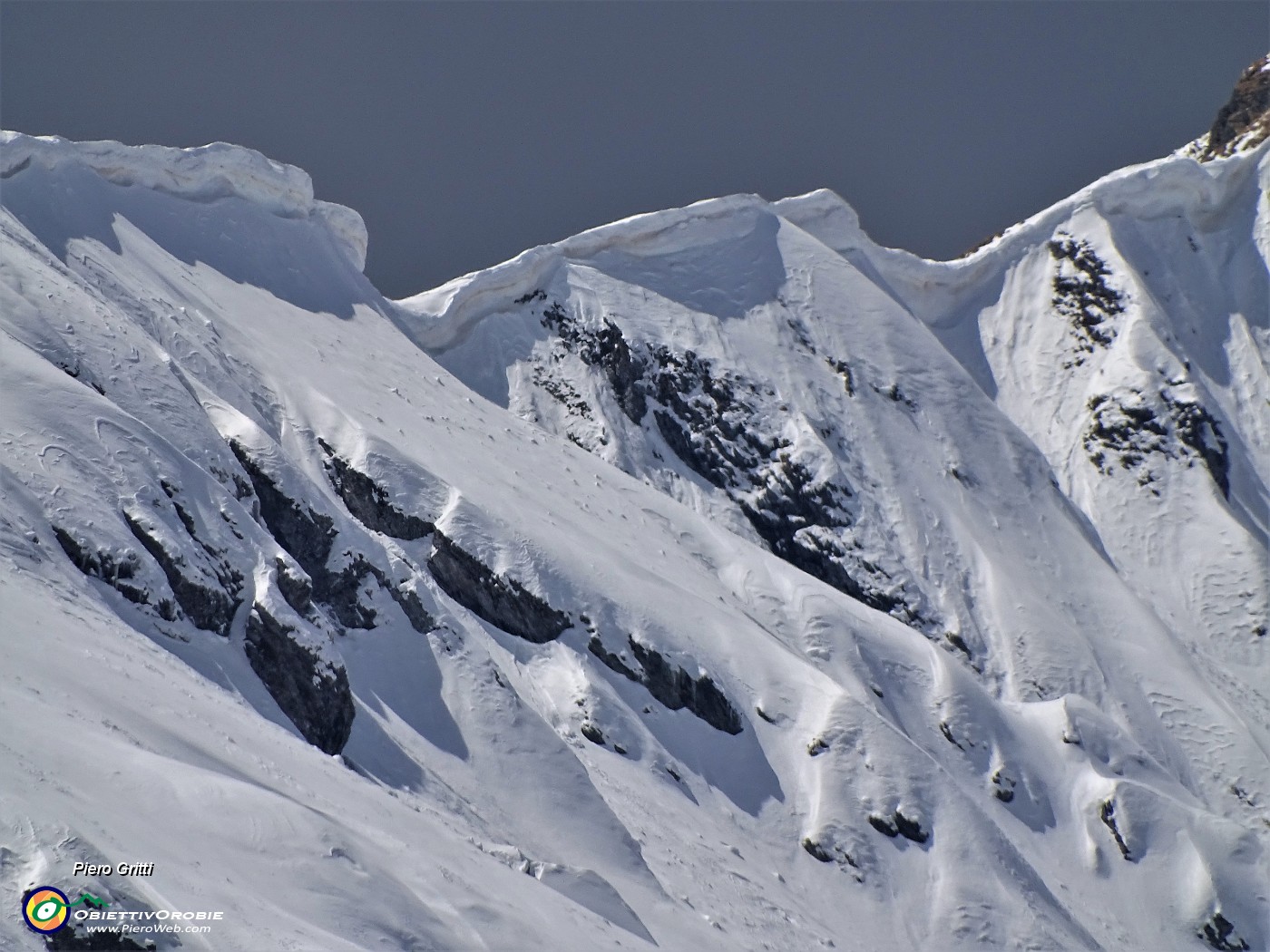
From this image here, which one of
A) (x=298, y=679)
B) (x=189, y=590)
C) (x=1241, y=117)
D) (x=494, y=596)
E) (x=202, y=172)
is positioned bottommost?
(x=494, y=596)

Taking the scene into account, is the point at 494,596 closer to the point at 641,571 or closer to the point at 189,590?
the point at 641,571

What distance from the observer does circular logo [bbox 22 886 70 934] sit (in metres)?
17.8

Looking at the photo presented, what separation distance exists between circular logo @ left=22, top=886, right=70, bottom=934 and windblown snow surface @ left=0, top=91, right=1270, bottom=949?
8.2 inches

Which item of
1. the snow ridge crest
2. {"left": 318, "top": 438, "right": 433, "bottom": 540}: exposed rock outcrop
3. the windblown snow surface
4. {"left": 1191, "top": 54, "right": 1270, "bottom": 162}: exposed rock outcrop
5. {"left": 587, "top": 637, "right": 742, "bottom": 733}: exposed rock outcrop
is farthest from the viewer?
{"left": 1191, "top": 54, "right": 1270, "bottom": 162}: exposed rock outcrop

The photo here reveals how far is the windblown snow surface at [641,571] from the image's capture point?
27031 mm

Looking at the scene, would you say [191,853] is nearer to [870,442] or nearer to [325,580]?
[325,580]

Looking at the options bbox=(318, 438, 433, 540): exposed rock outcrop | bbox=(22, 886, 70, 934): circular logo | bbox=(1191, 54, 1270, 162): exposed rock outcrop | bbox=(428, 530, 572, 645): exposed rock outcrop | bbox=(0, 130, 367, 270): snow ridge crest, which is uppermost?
bbox=(1191, 54, 1270, 162): exposed rock outcrop

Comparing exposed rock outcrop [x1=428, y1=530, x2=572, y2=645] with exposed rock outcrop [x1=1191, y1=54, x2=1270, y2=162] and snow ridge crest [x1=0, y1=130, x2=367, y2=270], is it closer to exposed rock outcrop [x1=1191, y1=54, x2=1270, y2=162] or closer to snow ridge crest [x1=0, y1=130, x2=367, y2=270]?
snow ridge crest [x1=0, y1=130, x2=367, y2=270]

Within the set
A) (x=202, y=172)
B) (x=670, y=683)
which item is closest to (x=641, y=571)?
(x=670, y=683)

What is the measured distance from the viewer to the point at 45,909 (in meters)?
17.9

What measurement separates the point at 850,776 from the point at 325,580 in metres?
15.5

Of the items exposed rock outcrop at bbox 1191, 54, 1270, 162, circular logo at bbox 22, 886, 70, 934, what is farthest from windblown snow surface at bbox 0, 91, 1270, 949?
exposed rock outcrop at bbox 1191, 54, 1270, 162

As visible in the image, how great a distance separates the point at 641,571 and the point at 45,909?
3142 centimetres

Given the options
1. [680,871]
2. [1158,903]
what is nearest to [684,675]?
[680,871]
